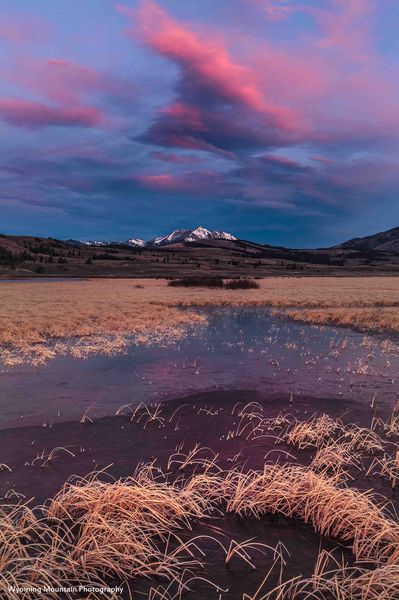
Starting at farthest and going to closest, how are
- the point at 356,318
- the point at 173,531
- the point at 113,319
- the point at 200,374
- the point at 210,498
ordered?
1. the point at 356,318
2. the point at 113,319
3. the point at 200,374
4. the point at 210,498
5. the point at 173,531

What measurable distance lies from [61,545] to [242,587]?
2823mm

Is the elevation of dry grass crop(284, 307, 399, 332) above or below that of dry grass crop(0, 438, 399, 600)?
above

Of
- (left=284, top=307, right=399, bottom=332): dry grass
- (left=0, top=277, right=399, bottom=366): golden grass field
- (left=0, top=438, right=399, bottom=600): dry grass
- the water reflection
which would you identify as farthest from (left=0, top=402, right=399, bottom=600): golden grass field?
(left=284, top=307, right=399, bottom=332): dry grass

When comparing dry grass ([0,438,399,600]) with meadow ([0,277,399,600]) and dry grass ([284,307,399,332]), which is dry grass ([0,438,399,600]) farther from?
dry grass ([284,307,399,332])

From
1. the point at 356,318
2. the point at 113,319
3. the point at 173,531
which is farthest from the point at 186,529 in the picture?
the point at 356,318

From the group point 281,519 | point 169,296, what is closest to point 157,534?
point 281,519

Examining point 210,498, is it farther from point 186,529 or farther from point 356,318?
point 356,318

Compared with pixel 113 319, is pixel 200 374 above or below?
below

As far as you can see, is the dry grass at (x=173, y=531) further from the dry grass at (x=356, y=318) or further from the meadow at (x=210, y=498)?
the dry grass at (x=356, y=318)

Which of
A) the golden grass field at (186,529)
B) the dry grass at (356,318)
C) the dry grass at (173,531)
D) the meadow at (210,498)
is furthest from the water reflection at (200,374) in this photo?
the dry grass at (173,531)

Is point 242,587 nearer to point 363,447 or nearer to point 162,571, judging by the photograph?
point 162,571

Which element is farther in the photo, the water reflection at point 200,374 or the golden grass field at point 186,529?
the water reflection at point 200,374

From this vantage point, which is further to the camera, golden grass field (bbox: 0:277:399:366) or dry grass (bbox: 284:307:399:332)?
dry grass (bbox: 284:307:399:332)

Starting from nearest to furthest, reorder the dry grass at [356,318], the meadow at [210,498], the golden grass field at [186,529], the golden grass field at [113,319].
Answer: the golden grass field at [186,529]
the meadow at [210,498]
the golden grass field at [113,319]
the dry grass at [356,318]
